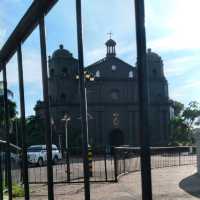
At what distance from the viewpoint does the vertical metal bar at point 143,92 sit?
2.60 m

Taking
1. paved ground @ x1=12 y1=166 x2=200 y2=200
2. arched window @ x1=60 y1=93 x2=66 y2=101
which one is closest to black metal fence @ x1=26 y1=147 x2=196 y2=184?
paved ground @ x1=12 y1=166 x2=200 y2=200

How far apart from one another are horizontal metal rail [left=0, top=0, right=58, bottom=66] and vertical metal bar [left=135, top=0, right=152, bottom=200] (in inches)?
55.7

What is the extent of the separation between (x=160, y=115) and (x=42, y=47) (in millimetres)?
62470

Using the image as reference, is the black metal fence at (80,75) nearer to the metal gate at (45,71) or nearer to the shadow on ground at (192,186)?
the metal gate at (45,71)

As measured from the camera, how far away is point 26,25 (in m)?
4.60

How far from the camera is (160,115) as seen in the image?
66.1m

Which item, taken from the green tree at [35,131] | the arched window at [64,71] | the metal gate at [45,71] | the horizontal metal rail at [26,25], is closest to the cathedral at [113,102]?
the arched window at [64,71]

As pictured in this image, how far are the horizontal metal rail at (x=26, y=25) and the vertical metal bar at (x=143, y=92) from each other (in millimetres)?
1414

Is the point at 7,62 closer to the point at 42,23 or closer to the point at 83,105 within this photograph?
the point at 42,23

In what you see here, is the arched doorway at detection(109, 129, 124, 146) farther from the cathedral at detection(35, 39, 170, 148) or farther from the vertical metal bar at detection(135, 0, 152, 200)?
the vertical metal bar at detection(135, 0, 152, 200)

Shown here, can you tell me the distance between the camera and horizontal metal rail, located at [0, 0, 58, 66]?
13.4 ft

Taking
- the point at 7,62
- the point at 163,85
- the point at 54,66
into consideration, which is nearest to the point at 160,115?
the point at 163,85

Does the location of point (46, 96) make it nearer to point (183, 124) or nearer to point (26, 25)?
point (26, 25)

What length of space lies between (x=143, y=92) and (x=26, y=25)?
7.28 ft
